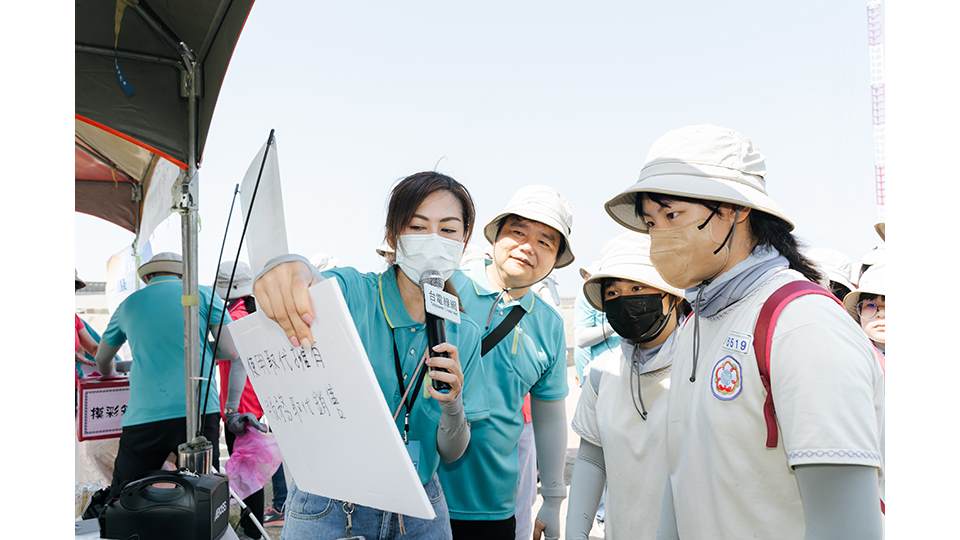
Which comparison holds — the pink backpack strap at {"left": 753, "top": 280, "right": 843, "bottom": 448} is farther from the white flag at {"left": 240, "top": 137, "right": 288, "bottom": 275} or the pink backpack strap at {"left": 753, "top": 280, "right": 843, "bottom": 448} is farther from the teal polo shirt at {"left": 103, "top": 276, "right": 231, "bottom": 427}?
the teal polo shirt at {"left": 103, "top": 276, "right": 231, "bottom": 427}

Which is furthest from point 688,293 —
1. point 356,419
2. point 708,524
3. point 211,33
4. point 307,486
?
point 211,33

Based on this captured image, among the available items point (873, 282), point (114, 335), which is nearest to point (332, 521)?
point (873, 282)

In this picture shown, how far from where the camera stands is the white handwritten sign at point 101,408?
399cm

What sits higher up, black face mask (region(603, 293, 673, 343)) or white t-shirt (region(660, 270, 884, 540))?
black face mask (region(603, 293, 673, 343))

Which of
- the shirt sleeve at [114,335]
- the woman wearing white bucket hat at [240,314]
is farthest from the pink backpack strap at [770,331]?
the shirt sleeve at [114,335]

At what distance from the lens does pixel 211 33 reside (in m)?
2.96

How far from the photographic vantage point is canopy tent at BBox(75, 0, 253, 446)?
298 cm

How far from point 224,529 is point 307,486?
0.47 meters

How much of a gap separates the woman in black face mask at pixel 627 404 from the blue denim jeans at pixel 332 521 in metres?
0.67

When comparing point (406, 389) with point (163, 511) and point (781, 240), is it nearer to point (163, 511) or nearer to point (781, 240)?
point (163, 511)

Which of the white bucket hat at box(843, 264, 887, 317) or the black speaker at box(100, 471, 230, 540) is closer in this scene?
the black speaker at box(100, 471, 230, 540)

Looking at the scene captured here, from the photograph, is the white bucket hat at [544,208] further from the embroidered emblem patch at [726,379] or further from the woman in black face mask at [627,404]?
the embroidered emblem patch at [726,379]

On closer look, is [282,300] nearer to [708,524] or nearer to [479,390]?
[708,524]

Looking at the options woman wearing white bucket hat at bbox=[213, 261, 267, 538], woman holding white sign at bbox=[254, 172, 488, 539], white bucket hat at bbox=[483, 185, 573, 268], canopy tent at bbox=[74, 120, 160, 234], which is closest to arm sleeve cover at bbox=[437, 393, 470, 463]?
woman holding white sign at bbox=[254, 172, 488, 539]
